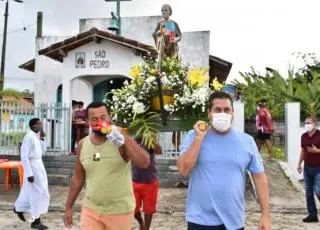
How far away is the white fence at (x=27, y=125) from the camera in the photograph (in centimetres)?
1346

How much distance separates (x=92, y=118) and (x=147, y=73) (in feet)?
2.86

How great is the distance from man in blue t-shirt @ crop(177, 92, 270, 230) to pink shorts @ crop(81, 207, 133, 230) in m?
0.75

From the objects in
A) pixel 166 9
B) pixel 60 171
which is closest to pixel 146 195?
pixel 166 9

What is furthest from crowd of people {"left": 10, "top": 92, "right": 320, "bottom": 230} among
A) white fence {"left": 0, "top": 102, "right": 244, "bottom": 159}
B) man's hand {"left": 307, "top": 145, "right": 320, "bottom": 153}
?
white fence {"left": 0, "top": 102, "right": 244, "bottom": 159}

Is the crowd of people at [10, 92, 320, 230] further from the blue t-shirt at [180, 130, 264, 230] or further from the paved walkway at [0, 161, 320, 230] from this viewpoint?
the paved walkway at [0, 161, 320, 230]

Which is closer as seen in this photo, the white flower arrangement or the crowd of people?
the crowd of people

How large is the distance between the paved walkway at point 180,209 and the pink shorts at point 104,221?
3.93 m

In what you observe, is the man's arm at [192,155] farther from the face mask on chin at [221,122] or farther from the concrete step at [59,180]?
the concrete step at [59,180]

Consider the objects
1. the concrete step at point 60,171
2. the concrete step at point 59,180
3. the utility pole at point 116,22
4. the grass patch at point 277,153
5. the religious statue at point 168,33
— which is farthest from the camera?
the utility pole at point 116,22

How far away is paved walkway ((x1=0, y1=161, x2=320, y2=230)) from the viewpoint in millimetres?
8375

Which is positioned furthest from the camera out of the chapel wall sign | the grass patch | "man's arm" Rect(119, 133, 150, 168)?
the chapel wall sign

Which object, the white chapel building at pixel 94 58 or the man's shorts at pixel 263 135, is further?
the white chapel building at pixel 94 58

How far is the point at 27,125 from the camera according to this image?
13.6m

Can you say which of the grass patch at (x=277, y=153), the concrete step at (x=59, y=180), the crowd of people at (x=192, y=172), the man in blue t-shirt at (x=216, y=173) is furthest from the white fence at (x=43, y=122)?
the man in blue t-shirt at (x=216, y=173)
